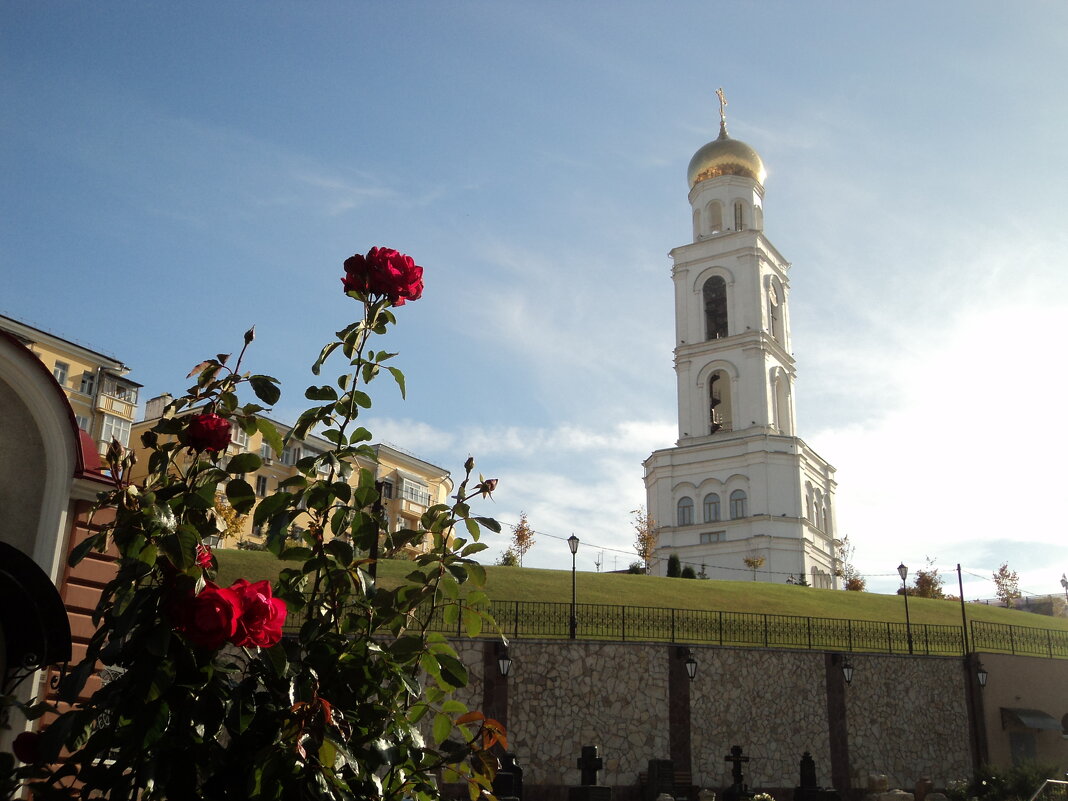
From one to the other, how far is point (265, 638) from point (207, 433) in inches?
33.1

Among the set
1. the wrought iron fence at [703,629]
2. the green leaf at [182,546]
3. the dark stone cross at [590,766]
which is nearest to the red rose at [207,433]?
the green leaf at [182,546]

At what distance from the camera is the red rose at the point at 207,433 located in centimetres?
343

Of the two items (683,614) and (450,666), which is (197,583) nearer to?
(450,666)

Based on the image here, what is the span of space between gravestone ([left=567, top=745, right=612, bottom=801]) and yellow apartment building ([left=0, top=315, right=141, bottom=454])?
3111 centimetres

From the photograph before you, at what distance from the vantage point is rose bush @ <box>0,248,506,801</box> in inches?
117

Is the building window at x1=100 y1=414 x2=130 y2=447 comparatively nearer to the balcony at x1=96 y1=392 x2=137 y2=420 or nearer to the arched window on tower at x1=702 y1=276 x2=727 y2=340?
the balcony at x1=96 y1=392 x2=137 y2=420

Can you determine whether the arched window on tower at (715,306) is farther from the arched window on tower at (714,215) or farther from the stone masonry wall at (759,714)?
the stone masonry wall at (759,714)

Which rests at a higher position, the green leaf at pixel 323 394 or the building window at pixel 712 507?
the building window at pixel 712 507

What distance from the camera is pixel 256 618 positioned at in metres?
2.97

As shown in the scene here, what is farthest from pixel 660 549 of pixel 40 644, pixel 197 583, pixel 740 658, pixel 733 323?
pixel 197 583

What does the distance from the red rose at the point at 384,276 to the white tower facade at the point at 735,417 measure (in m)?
45.4

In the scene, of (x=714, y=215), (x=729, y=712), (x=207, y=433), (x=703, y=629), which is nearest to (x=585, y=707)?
(x=729, y=712)

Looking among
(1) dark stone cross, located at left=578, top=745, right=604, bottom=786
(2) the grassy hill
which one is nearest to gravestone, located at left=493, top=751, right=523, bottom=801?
(1) dark stone cross, located at left=578, top=745, right=604, bottom=786

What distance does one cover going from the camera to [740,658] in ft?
77.5
